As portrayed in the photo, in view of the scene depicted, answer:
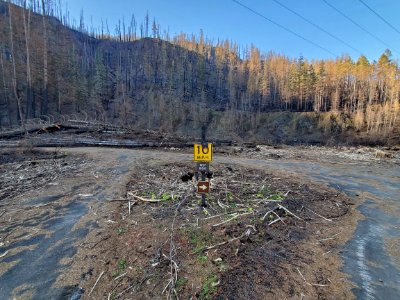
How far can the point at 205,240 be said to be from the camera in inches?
181

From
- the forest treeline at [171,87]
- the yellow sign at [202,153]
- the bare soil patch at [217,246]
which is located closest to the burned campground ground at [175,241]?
the bare soil patch at [217,246]

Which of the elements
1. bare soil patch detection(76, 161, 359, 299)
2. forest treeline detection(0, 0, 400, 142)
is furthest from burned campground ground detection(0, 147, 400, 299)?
forest treeline detection(0, 0, 400, 142)

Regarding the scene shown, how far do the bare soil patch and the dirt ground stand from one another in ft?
0.06

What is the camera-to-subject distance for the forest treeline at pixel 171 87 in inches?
1631

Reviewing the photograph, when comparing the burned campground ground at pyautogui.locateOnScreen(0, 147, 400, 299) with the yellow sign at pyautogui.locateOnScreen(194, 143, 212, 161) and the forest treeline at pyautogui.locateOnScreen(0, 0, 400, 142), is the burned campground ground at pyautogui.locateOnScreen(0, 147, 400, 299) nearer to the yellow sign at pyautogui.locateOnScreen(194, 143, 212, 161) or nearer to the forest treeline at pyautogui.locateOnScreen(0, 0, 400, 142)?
the yellow sign at pyautogui.locateOnScreen(194, 143, 212, 161)

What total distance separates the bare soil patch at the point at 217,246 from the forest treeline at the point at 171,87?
102ft

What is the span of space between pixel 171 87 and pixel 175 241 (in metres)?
69.2

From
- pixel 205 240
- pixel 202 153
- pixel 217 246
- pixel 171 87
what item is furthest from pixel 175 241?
pixel 171 87

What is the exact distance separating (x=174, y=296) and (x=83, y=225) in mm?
3038

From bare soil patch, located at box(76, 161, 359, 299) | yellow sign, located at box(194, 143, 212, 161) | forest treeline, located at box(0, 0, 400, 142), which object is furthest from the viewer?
forest treeline, located at box(0, 0, 400, 142)

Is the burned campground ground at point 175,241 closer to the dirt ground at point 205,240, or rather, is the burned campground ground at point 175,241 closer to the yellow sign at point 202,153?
the dirt ground at point 205,240

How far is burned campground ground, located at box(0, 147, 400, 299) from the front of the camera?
11.6 ft

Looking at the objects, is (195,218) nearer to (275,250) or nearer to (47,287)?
(275,250)

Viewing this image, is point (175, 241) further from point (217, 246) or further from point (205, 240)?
point (217, 246)
